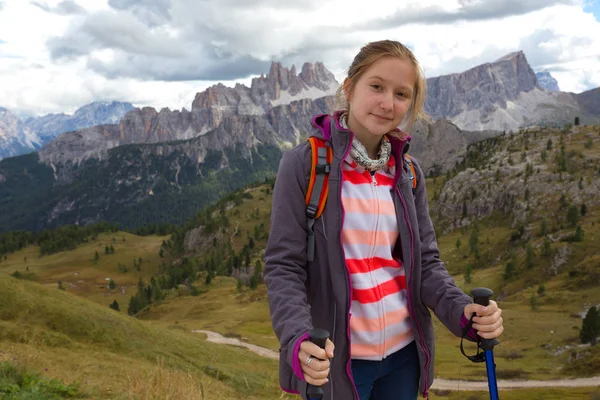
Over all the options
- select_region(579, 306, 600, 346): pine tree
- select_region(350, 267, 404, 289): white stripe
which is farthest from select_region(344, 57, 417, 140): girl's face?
select_region(579, 306, 600, 346): pine tree

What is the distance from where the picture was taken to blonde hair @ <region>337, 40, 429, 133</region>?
4.64 meters

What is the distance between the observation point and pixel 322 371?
12.0 ft

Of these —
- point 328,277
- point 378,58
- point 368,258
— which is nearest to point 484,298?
point 368,258

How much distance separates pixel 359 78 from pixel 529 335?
78.5m

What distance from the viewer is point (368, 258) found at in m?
4.57

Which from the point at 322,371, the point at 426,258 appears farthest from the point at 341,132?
the point at 322,371

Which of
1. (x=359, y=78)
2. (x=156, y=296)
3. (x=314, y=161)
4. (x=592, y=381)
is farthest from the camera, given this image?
(x=156, y=296)

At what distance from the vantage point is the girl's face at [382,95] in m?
4.60

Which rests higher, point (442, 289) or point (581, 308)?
point (442, 289)

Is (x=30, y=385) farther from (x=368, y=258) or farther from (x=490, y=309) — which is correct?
(x=490, y=309)

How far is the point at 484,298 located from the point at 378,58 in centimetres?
255

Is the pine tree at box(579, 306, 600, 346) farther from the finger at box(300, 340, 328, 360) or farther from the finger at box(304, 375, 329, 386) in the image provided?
the finger at box(300, 340, 328, 360)

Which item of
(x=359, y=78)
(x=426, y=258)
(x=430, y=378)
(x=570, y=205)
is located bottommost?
(x=570, y=205)

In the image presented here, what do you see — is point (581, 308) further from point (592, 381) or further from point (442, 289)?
point (442, 289)
